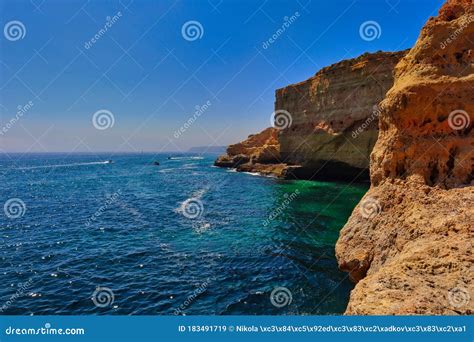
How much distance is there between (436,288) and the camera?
5633 millimetres

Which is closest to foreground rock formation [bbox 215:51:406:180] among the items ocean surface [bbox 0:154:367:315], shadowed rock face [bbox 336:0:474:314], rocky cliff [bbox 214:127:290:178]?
rocky cliff [bbox 214:127:290:178]

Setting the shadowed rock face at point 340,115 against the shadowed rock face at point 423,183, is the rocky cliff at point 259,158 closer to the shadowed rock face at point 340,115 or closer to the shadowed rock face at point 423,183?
the shadowed rock face at point 340,115

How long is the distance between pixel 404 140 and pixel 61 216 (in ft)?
97.1

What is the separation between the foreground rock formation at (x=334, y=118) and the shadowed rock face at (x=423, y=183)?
25528 millimetres

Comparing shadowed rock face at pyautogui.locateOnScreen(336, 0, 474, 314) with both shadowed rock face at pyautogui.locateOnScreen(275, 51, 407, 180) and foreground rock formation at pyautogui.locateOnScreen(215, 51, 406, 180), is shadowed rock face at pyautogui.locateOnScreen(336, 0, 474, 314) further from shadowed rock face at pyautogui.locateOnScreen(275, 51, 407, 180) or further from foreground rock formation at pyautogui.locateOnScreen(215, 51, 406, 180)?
shadowed rock face at pyautogui.locateOnScreen(275, 51, 407, 180)

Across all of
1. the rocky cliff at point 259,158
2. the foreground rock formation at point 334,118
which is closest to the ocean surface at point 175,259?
the foreground rock formation at point 334,118

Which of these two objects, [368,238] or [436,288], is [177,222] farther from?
[436,288]

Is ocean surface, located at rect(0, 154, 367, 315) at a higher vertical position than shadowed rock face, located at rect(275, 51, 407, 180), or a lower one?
lower

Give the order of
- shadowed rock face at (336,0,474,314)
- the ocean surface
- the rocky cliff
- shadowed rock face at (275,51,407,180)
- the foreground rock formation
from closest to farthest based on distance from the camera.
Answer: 1. shadowed rock face at (336,0,474,314)
2. the ocean surface
3. shadowed rock face at (275,51,407,180)
4. the foreground rock formation
5. the rocky cliff

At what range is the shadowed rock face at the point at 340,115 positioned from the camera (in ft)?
135

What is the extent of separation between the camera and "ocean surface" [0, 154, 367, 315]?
39.9ft

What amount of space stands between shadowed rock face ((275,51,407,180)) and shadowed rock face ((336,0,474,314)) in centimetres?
2777

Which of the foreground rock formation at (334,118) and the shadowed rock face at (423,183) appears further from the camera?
the foreground rock formation at (334,118)

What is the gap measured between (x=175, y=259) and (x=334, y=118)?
126 ft
